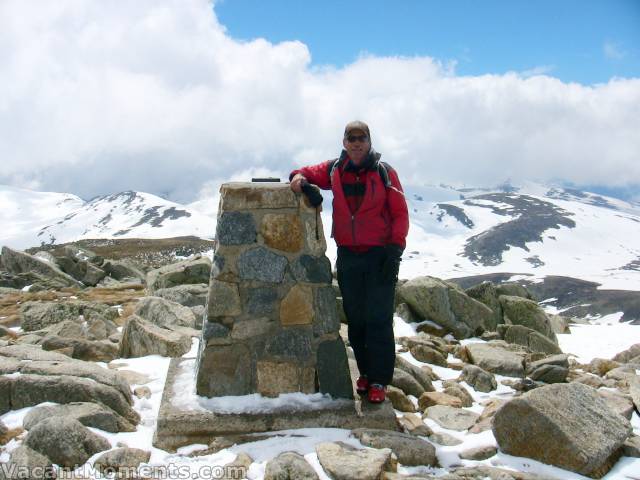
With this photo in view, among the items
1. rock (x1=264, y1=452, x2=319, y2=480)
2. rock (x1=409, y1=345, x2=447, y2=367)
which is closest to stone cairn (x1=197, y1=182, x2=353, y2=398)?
rock (x1=264, y1=452, x2=319, y2=480)

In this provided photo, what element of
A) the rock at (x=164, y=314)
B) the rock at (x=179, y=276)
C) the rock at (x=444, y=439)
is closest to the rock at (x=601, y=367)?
the rock at (x=444, y=439)

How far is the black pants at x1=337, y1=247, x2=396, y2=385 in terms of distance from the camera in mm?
6316

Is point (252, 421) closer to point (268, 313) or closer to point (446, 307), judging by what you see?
point (268, 313)

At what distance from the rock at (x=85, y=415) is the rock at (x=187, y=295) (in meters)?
8.28

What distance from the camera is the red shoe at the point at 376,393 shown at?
251 inches

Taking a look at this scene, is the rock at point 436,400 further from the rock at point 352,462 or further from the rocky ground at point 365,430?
the rock at point 352,462

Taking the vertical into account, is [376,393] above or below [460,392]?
above

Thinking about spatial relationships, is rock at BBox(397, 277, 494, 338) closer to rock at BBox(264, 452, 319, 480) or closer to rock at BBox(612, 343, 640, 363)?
rock at BBox(612, 343, 640, 363)

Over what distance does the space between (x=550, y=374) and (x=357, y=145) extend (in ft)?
17.9

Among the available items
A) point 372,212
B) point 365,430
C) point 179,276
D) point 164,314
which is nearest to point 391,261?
point 372,212

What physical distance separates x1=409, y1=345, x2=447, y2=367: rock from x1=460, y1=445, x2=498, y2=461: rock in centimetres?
408

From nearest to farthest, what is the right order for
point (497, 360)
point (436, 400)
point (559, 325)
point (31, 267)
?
point (436, 400) → point (497, 360) → point (559, 325) → point (31, 267)

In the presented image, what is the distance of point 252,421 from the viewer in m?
5.97

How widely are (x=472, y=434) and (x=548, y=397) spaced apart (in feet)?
3.29
